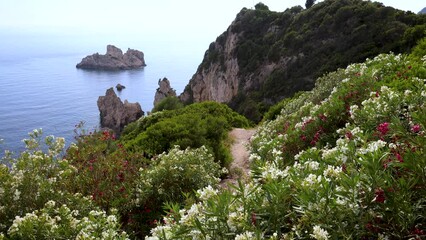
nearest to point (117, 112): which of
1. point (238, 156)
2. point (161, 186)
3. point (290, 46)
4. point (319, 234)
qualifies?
point (290, 46)

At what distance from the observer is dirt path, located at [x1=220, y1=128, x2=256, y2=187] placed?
13.3 metres

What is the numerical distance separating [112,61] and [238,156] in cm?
13398

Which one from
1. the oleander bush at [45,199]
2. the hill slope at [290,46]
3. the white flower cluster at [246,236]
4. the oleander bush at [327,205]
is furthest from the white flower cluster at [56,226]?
the hill slope at [290,46]

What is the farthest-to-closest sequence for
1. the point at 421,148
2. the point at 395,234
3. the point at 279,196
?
the point at 421,148
the point at 279,196
the point at 395,234

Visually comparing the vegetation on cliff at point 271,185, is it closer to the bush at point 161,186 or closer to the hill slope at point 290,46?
the bush at point 161,186

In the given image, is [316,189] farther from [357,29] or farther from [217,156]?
[357,29]

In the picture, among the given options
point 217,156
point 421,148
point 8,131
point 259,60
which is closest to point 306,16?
point 259,60

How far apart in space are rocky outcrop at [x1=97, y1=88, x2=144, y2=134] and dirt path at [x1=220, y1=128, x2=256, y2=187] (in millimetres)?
43123

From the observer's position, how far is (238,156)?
18.2 meters

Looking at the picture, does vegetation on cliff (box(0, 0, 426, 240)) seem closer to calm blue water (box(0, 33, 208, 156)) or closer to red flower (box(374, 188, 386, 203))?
red flower (box(374, 188, 386, 203))

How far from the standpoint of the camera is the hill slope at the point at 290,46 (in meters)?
40.6

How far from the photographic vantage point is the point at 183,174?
24.8ft

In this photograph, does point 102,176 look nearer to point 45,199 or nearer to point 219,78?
point 45,199

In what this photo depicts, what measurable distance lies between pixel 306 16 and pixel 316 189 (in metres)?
55.9
